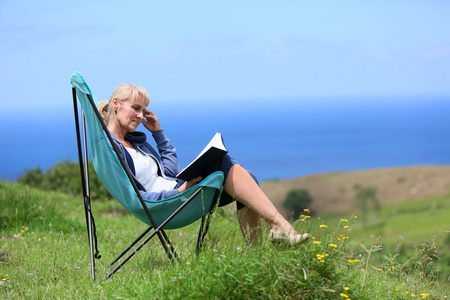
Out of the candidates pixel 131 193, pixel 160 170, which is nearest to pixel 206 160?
pixel 131 193

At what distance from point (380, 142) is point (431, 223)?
163 meters

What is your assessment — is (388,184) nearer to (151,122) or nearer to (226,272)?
(151,122)

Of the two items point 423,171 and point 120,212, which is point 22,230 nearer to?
point 120,212

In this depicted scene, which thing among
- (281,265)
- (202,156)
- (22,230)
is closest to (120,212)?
(22,230)

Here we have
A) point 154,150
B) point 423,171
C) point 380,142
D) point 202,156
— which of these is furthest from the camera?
point 380,142

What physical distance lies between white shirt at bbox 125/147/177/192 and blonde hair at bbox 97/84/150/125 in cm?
28

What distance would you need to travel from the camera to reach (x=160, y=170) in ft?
10.7

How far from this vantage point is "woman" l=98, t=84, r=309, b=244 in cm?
264

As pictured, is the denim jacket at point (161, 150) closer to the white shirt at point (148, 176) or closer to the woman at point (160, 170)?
the woman at point (160, 170)

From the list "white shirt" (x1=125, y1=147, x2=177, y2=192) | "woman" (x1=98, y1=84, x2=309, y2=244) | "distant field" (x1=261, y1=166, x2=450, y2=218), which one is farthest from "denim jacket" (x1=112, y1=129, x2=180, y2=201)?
"distant field" (x1=261, y1=166, x2=450, y2=218)

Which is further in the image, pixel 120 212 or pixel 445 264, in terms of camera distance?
pixel 120 212

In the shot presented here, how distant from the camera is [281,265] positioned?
216 centimetres

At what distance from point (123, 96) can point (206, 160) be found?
83 centimetres

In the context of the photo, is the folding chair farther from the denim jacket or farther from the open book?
the denim jacket
